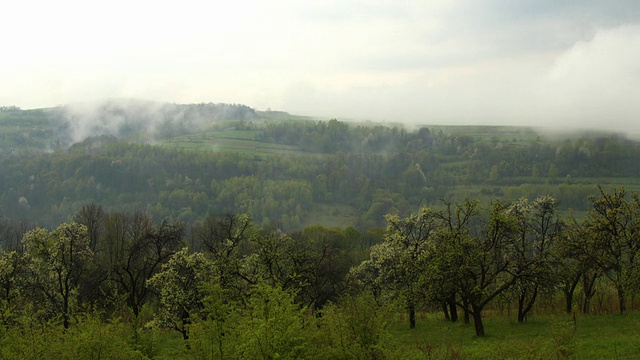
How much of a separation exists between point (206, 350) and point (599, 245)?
3820 cm

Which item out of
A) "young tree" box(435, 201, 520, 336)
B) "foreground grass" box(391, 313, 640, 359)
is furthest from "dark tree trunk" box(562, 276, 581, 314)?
"young tree" box(435, 201, 520, 336)

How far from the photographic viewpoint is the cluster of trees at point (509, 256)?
40.4 meters

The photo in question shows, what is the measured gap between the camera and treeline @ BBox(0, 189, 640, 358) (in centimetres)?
2577

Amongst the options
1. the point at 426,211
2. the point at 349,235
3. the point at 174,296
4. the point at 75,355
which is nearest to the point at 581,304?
the point at 426,211

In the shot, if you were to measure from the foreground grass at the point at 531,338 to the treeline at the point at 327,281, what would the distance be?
2.15 m

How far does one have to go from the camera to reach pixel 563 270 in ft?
149

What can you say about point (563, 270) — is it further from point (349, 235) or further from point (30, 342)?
point (349, 235)

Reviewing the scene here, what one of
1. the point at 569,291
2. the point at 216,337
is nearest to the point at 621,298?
the point at 569,291

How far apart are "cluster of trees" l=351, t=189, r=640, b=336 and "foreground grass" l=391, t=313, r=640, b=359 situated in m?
2.13

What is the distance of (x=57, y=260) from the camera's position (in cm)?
5394

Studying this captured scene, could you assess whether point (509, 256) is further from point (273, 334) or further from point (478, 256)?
point (273, 334)

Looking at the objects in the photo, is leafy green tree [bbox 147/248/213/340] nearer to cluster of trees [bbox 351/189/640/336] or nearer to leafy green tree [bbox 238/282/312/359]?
cluster of trees [bbox 351/189/640/336]

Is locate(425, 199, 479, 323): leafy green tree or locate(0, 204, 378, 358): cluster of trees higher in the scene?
locate(425, 199, 479, 323): leafy green tree

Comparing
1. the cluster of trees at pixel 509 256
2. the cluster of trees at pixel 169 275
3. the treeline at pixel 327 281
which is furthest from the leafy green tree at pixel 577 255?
the cluster of trees at pixel 169 275
